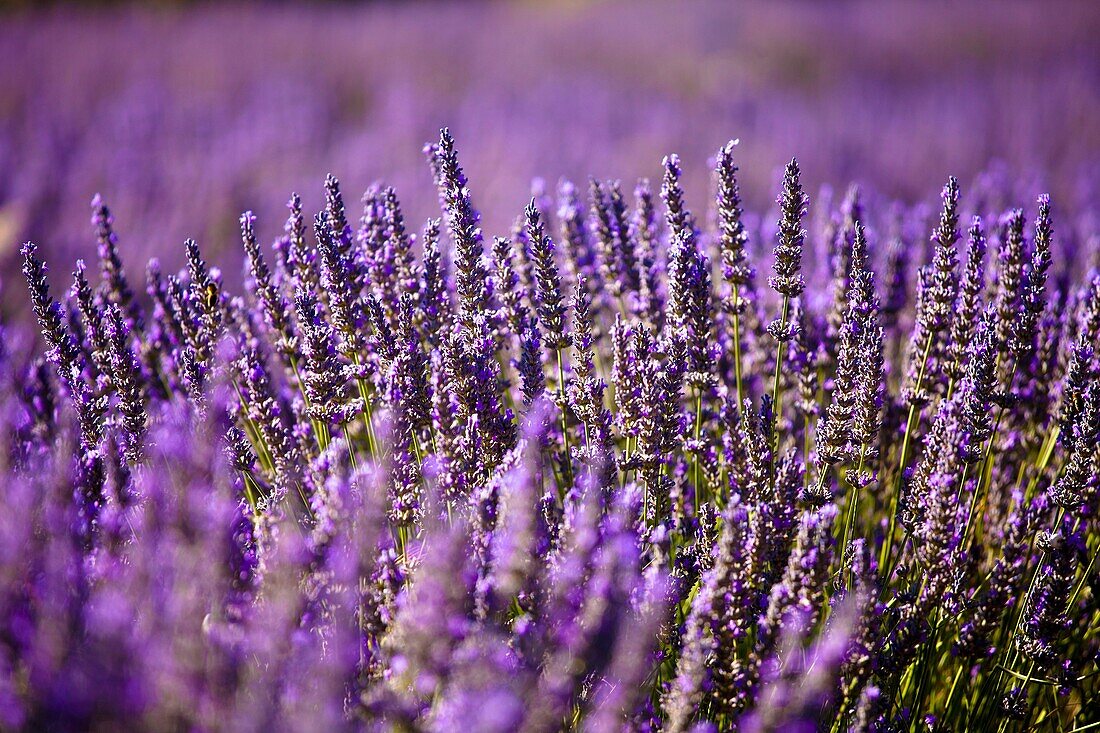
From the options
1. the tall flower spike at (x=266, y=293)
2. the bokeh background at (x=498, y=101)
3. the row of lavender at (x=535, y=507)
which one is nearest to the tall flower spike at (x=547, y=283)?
the row of lavender at (x=535, y=507)

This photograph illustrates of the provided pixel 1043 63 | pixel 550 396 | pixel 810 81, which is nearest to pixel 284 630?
pixel 550 396

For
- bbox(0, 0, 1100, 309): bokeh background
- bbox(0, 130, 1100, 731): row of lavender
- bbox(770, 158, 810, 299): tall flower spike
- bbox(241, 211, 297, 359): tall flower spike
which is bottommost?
bbox(0, 130, 1100, 731): row of lavender

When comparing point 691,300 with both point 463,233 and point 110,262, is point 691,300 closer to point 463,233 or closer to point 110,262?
point 463,233

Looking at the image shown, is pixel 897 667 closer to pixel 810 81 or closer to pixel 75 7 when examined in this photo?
pixel 810 81

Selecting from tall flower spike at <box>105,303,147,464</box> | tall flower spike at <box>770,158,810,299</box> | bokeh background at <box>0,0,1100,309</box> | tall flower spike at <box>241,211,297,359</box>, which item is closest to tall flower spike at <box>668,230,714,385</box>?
tall flower spike at <box>770,158,810,299</box>

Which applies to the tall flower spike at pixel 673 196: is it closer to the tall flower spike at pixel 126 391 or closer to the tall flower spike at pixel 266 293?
the tall flower spike at pixel 266 293

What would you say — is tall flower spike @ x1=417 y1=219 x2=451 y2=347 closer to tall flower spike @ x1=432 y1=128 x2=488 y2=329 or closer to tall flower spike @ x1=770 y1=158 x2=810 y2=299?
tall flower spike @ x1=432 y1=128 x2=488 y2=329
